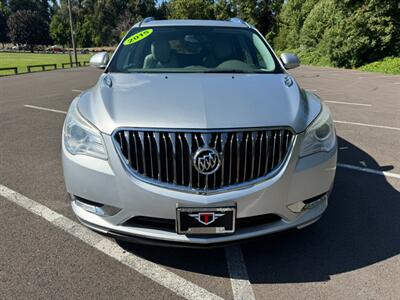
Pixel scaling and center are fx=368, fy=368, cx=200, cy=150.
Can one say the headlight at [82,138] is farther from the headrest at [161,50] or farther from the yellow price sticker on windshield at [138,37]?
the yellow price sticker on windshield at [138,37]

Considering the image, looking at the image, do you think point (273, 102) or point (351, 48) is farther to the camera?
point (351, 48)

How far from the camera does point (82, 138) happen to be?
8.32 ft

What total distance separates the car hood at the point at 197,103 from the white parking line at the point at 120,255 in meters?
1.02

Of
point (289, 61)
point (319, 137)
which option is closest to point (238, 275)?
point (319, 137)

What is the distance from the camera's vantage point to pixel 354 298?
7.78 feet

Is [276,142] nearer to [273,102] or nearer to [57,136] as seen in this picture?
[273,102]

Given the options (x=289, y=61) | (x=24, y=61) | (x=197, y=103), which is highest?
(x=289, y=61)

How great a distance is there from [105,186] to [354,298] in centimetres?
176

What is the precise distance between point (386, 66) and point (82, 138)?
959 inches

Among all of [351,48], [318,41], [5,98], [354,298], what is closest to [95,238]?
[354,298]

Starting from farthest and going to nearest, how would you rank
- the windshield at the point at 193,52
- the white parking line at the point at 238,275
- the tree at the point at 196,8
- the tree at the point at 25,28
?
1. the tree at the point at 25,28
2. the tree at the point at 196,8
3. the windshield at the point at 193,52
4. the white parking line at the point at 238,275

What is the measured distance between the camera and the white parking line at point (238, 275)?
7.88 ft

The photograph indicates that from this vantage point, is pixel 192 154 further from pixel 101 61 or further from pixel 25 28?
pixel 25 28

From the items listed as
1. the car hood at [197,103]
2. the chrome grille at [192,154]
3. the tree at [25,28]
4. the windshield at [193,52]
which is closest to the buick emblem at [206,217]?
the chrome grille at [192,154]
